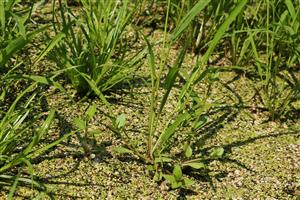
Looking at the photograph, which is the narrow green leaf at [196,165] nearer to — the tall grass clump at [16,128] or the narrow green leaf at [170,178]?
the narrow green leaf at [170,178]

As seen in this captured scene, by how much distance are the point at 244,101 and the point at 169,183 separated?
0.45 metres

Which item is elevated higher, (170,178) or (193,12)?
(193,12)

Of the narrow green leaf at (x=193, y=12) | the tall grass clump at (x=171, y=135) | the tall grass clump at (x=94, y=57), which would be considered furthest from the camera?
the tall grass clump at (x=94, y=57)

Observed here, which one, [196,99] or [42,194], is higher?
[196,99]

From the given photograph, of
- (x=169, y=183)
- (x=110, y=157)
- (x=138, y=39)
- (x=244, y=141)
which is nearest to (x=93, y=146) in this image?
(x=110, y=157)

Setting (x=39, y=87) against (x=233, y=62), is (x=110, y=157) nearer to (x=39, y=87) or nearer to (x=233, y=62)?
(x=39, y=87)

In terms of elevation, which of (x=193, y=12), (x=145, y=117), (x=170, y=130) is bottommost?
(x=145, y=117)

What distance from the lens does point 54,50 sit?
1.44 metres

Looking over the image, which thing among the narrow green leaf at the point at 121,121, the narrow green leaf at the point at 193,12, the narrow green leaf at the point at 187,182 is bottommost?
the narrow green leaf at the point at 187,182

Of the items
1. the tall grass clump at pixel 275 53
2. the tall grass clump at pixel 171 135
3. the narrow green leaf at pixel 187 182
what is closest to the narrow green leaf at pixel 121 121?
the tall grass clump at pixel 171 135

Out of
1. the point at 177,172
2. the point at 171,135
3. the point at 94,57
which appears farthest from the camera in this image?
the point at 94,57

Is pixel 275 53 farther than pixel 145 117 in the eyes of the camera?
Yes

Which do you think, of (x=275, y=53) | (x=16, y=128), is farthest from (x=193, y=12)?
(x=275, y=53)

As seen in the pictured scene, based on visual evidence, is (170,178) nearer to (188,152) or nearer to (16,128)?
(188,152)
